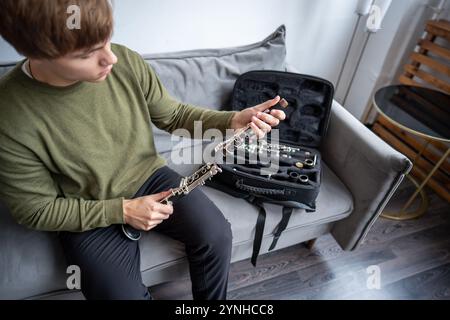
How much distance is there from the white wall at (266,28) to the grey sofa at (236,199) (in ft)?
0.70

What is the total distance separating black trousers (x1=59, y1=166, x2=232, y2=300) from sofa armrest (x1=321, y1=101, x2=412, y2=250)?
53 centimetres

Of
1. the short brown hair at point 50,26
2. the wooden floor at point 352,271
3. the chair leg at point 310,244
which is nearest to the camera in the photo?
the short brown hair at point 50,26

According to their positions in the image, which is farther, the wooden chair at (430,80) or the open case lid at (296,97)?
the wooden chair at (430,80)

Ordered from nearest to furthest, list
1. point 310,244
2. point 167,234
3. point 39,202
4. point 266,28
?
point 39,202
point 167,234
point 310,244
point 266,28

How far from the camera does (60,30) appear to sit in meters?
0.48

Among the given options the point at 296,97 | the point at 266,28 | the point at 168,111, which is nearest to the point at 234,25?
the point at 266,28

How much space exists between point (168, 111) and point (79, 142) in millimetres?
275

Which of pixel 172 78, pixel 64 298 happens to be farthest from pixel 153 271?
pixel 172 78

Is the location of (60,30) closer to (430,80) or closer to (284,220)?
(284,220)

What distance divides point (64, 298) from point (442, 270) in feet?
4.90

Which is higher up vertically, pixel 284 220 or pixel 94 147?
pixel 94 147

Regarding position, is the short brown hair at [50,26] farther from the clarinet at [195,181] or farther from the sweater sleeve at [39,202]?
the clarinet at [195,181]

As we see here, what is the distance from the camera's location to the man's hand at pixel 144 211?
71 cm

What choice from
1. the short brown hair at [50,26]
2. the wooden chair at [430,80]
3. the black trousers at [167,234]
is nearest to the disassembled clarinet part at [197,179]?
the black trousers at [167,234]
